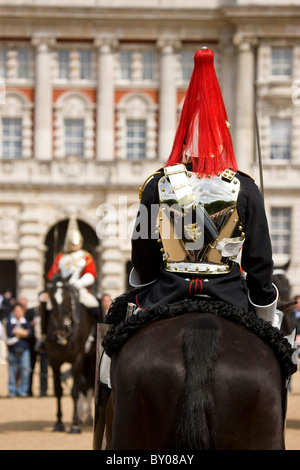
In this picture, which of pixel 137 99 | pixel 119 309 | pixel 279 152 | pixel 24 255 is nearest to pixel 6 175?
pixel 24 255

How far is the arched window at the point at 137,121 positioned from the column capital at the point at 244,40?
13.5 ft

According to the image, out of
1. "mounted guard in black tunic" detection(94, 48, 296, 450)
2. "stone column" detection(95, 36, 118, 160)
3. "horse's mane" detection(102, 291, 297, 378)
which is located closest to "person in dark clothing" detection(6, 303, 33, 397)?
"mounted guard in black tunic" detection(94, 48, 296, 450)

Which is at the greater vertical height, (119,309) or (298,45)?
(298,45)

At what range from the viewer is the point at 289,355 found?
461 cm

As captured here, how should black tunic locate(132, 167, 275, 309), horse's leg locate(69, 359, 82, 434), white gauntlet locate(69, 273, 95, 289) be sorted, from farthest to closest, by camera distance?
white gauntlet locate(69, 273, 95, 289) < horse's leg locate(69, 359, 82, 434) < black tunic locate(132, 167, 275, 309)

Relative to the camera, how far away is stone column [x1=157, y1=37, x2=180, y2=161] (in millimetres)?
39500

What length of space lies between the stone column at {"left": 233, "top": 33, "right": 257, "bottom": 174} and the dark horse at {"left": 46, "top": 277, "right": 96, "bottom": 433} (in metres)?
25.1

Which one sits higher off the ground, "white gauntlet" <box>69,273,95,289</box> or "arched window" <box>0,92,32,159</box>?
"arched window" <box>0,92,32,159</box>

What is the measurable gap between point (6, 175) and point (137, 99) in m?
6.14

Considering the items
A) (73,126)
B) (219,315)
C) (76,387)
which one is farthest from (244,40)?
(219,315)

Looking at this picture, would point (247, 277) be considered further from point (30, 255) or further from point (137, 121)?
point (137, 121)

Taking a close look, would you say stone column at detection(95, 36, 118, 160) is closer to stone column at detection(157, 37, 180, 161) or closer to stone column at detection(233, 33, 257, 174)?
stone column at detection(157, 37, 180, 161)

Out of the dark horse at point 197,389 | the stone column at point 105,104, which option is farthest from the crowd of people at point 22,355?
the stone column at point 105,104
